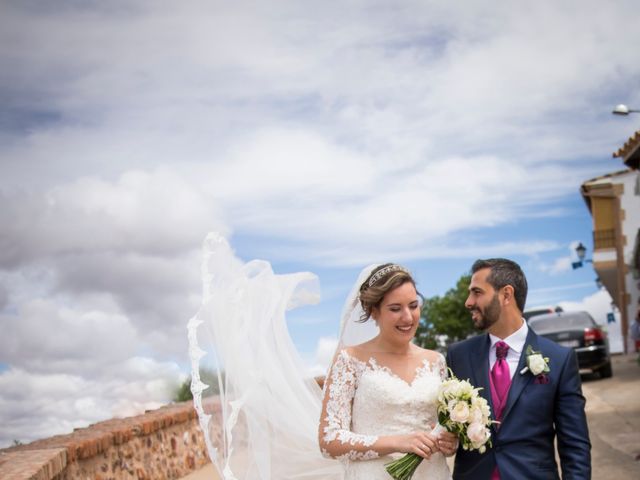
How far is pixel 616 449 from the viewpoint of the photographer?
10.9 meters

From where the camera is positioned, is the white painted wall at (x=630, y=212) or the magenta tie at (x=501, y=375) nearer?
the magenta tie at (x=501, y=375)

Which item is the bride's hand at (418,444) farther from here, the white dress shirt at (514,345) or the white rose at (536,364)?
the white rose at (536,364)

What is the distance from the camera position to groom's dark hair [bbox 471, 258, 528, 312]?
414 centimetres

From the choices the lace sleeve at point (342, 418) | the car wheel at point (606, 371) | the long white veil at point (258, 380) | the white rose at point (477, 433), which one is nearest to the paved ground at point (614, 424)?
the car wheel at point (606, 371)

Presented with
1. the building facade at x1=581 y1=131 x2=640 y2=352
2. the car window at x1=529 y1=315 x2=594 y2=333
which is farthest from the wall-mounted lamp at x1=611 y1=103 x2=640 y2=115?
the building facade at x1=581 y1=131 x2=640 y2=352

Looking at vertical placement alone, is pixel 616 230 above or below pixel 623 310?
above

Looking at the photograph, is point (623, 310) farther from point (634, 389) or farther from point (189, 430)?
point (189, 430)

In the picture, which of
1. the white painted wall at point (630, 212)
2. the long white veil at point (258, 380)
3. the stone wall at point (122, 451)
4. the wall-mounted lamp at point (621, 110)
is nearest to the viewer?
the long white veil at point (258, 380)

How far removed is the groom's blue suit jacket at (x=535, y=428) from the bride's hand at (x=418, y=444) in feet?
0.64

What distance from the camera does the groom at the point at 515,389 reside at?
403cm

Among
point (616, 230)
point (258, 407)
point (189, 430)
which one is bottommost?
point (189, 430)

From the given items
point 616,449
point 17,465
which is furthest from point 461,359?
point 616,449

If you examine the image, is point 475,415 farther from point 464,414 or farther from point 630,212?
point 630,212

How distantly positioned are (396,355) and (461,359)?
1.29 ft
